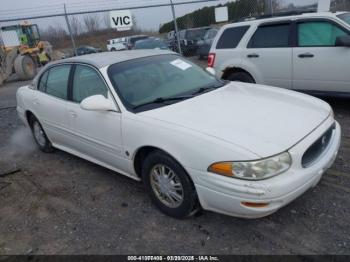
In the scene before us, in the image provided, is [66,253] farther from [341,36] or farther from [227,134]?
[341,36]

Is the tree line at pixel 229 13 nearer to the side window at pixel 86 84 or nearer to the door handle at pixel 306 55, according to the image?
the door handle at pixel 306 55

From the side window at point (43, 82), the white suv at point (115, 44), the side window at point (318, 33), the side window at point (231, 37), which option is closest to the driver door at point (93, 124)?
the side window at point (43, 82)

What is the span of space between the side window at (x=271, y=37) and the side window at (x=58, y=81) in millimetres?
3608

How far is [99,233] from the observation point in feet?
11.0

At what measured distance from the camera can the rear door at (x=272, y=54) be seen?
6.23 m

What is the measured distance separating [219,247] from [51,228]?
171 cm

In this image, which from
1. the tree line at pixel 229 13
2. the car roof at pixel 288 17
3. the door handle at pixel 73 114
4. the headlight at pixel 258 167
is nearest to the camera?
the headlight at pixel 258 167

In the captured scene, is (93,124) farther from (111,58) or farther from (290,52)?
(290,52)

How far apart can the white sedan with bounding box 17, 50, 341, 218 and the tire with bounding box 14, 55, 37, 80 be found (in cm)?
1372

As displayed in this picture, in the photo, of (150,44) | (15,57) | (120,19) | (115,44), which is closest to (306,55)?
(120,19)

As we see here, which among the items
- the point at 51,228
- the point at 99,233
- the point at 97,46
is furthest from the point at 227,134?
the point at 97,46

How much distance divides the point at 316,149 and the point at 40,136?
4186 mm

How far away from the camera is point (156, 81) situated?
157 inches

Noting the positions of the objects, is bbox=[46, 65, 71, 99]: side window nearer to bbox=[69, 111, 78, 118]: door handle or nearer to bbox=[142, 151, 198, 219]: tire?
bbox=[69, 111, 78, 118]: door handle
